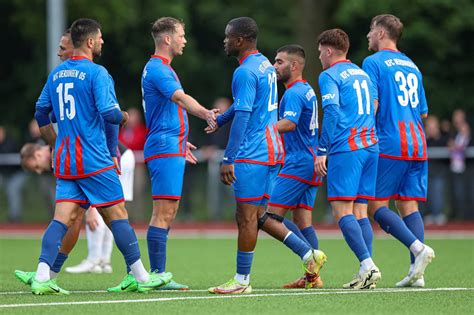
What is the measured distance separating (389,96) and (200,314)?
3.66 m

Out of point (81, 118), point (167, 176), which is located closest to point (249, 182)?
point (167, 176)

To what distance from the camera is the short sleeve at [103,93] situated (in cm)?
973

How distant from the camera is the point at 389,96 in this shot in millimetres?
11102

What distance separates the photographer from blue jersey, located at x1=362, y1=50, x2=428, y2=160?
1111 cm

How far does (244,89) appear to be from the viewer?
9883 millimetres

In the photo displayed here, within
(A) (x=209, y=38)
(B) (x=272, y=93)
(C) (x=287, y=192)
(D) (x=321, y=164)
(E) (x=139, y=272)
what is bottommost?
(E) (x=139, y=272)

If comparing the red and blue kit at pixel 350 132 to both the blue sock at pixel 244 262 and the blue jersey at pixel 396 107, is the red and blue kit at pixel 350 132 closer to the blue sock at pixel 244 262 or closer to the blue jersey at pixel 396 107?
the blue jersey at pixel 396 107

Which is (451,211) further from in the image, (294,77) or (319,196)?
(294,77)

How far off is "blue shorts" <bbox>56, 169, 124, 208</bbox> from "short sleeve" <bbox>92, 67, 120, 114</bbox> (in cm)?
58

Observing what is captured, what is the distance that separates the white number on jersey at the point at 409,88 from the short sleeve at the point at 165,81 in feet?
7.56

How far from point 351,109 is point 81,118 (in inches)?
103

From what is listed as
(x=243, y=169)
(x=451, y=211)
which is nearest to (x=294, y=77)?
(x=243, y=169)

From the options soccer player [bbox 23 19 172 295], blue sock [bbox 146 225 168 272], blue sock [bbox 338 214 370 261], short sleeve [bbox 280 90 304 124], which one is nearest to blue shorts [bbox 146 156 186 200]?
blue sock [bbox 146 225 168 272]

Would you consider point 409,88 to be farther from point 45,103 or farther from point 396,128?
point 45,103
